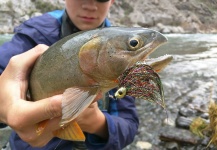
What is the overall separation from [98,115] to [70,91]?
55 centimetres

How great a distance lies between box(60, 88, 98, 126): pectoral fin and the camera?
1348 millimetres

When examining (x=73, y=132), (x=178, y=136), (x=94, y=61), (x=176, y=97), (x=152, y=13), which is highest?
(x=94, y=61)

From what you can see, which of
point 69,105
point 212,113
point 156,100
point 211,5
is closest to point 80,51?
point 69,105

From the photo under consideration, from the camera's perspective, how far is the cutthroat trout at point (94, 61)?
4.65 ft

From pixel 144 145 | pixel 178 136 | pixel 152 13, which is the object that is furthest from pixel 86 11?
pixel 152 13

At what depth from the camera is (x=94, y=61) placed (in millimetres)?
1477

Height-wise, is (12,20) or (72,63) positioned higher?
(72,63)

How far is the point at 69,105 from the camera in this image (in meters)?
1.36

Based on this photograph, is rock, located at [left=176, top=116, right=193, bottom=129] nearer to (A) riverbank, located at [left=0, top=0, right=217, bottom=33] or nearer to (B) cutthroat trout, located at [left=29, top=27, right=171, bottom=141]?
(B) cutthroat trout, located at [left=29, top=27, right=171, bottom=141]

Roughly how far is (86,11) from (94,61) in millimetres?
1052

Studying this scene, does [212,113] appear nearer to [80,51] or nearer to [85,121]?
[85,121]

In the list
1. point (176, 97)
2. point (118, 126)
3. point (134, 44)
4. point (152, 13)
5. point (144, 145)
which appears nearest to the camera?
point (134, 44)

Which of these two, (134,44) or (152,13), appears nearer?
(134,44)

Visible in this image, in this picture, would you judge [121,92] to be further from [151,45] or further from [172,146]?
[172,146]
